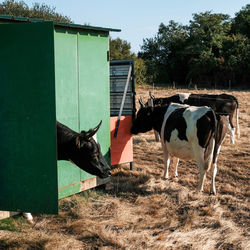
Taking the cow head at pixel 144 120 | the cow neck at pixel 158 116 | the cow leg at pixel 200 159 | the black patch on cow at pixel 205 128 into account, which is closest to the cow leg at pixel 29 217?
the cow leg at pixel 200 159

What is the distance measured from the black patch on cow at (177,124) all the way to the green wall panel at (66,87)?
6.57 feet

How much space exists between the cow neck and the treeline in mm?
24830

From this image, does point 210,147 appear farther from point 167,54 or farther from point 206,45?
point 167,54

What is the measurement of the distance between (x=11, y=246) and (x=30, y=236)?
309mm

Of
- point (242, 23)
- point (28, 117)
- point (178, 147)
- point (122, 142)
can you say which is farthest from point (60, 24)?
point (242, 23)

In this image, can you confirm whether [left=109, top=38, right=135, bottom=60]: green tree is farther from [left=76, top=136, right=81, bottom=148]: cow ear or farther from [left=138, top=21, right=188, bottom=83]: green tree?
[left=76, top=136, right=81, bottom=148]: cow ear

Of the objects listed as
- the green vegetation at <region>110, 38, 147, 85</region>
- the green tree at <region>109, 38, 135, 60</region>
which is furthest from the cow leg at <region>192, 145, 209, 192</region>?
the green tree at <region>109, 38, 135, 60</region>

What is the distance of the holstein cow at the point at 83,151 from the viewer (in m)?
5.66

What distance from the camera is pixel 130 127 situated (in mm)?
9062

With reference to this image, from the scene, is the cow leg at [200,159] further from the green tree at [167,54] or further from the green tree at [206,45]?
the green tree at [167,54]

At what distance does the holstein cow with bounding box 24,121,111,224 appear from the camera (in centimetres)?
566

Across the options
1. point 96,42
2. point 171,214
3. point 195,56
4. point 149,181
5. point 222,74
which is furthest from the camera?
point 195,56

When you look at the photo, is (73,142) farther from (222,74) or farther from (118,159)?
(222,74)

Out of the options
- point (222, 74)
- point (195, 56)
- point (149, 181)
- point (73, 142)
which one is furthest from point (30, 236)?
point (195, 56)
